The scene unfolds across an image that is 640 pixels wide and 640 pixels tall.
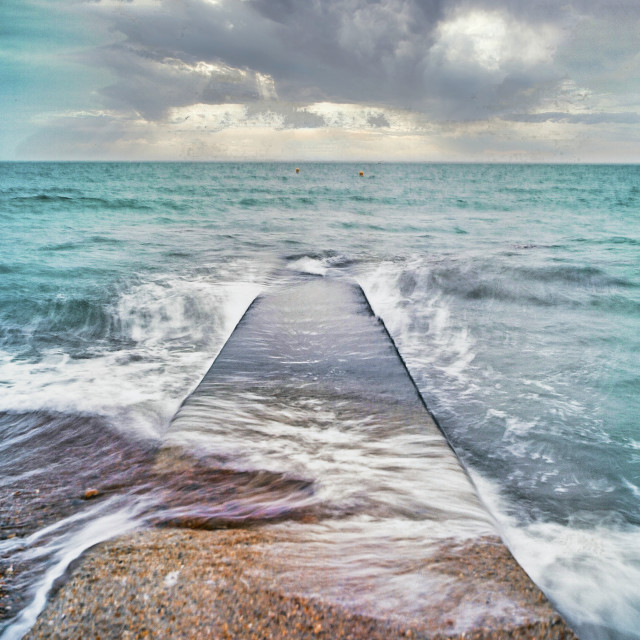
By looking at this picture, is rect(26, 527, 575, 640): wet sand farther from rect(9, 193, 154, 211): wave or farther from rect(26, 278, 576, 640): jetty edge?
rect(9, 193, 154, 211): wave

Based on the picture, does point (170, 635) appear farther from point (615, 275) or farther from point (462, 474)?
point (615, 275)

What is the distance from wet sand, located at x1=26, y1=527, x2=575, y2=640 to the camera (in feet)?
4.75

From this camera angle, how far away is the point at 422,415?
307cm

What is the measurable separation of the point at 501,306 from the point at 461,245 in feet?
19.6

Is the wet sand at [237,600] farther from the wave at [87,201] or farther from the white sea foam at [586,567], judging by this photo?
the wave at [87,201]

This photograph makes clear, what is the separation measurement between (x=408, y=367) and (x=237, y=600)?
13.2 ft

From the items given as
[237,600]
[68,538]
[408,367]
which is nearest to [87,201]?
[408,367]

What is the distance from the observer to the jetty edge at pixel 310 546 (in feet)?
4.88

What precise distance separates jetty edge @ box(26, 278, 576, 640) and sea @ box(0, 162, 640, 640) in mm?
128

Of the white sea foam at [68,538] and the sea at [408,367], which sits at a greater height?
the white sea foam at [68,538]

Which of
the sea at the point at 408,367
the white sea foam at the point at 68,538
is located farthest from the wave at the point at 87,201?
the white sea foam at the point at 68,538

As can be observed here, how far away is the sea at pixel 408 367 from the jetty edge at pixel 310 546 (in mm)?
128

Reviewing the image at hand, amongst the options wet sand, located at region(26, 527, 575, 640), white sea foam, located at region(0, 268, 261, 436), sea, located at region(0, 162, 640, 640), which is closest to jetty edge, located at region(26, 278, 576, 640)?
wet sand, located at region(26, 527, 575, 640)

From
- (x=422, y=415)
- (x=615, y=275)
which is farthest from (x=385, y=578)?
(x=615, y=275)
